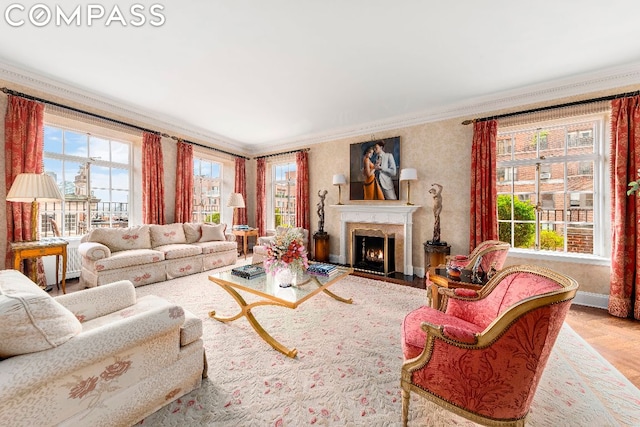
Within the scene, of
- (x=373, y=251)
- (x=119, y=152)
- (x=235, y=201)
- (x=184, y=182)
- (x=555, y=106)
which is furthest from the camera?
(x=235, y=201)

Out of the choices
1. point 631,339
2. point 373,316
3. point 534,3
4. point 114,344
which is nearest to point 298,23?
point 534,3

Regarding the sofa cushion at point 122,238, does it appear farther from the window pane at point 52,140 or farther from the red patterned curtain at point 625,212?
the red patterned curtain at point 625,212

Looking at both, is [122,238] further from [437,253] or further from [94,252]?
[437,253]

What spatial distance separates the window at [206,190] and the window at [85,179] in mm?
1422

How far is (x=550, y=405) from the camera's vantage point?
155cm

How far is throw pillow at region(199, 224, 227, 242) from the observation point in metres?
5.04

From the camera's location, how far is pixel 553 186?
11.8ft

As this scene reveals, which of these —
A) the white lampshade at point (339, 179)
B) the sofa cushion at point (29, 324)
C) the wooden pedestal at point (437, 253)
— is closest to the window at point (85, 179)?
the sofa cushion at point (29, 324)

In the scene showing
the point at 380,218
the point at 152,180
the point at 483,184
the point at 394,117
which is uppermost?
the point at 394,117

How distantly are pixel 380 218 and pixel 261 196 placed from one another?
3.28 meters

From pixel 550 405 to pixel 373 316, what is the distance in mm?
1488

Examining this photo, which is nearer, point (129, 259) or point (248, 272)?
point (248, 272)

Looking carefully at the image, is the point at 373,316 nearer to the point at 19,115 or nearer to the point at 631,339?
the point at 631,339

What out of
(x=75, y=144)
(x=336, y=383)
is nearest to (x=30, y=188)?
(x=75, y=144)
